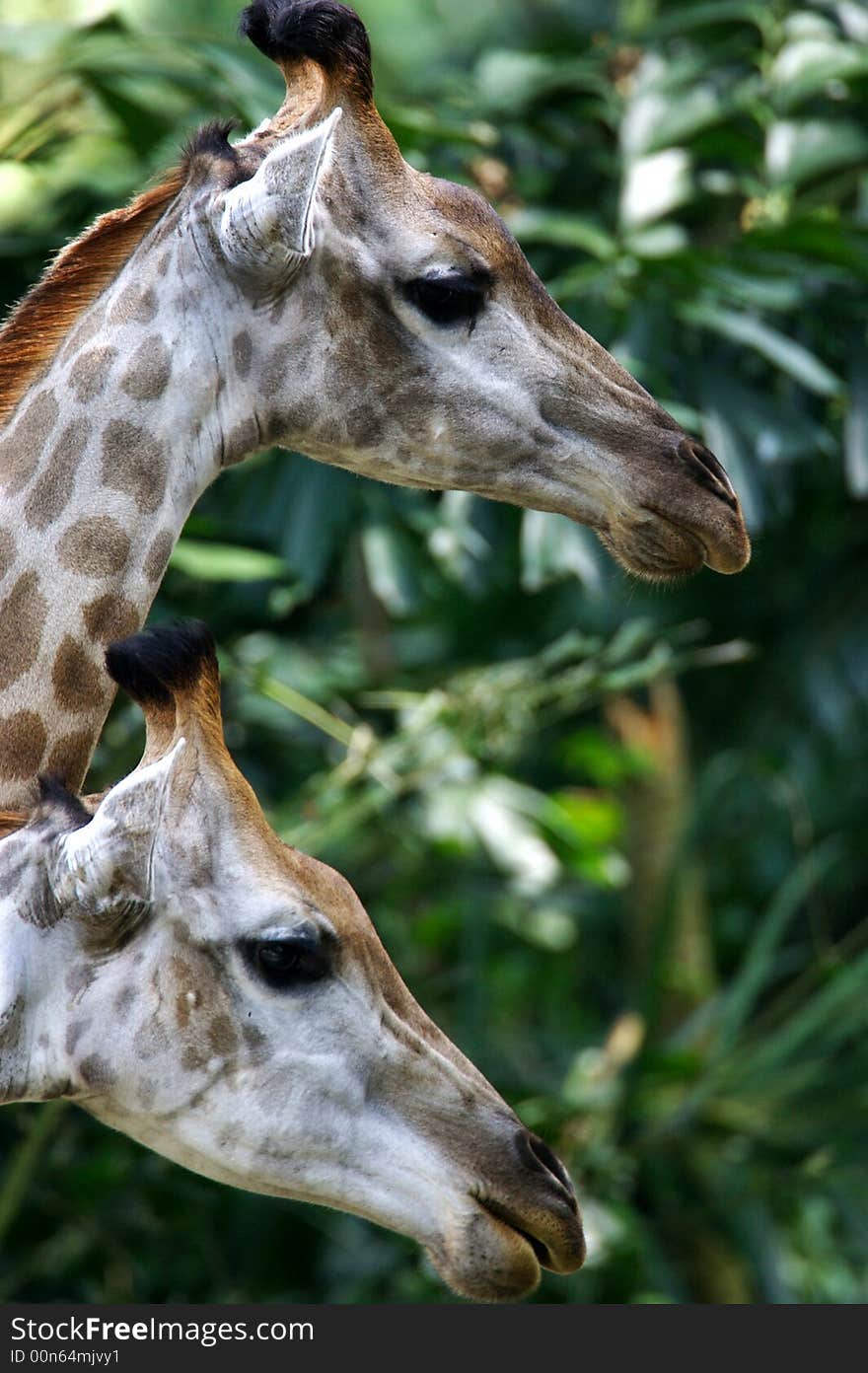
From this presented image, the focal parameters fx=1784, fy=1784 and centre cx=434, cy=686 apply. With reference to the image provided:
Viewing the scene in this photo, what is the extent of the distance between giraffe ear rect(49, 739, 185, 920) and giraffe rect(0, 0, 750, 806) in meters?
0.40

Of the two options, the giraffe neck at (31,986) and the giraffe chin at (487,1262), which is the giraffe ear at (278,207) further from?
the giraffe chin at (487,1262)

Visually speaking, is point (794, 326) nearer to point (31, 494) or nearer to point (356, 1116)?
point (31, 494)

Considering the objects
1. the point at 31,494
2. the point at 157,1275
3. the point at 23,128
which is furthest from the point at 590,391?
the point at 157,1275

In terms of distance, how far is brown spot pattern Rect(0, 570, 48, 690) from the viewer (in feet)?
8.34

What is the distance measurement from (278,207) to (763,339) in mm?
2098

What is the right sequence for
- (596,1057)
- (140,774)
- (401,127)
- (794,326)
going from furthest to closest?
(596,1057), (794,326), (401,127), (140,774)

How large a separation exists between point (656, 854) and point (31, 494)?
4.46 m

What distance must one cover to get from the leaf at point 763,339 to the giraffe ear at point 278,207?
197 centimetres

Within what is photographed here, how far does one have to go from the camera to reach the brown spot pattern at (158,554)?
8.61 ft

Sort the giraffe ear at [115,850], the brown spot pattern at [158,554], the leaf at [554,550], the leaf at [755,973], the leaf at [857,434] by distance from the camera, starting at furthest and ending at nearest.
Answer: the leaf at [755,973]
the leaf at [857,434]
the leaf at [554,550]
the brown spot pattern at [158,554]
the giraffe ear at [115,850]

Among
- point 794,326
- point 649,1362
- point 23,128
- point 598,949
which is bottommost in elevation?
point 598,949

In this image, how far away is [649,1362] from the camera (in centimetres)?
391

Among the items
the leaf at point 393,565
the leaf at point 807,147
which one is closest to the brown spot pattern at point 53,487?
the leaf at point 393,565

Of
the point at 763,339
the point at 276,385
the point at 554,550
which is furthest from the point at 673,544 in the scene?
the point at 763,339
